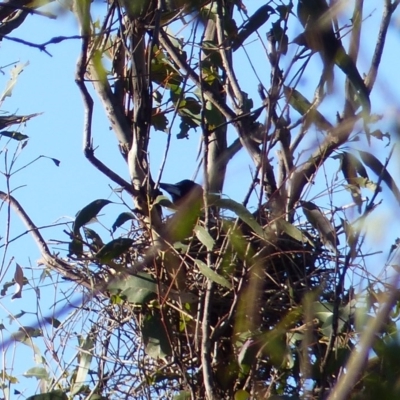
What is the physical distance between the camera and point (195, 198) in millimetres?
1990

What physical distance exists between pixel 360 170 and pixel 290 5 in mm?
576

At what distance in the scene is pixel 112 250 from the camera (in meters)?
2.31

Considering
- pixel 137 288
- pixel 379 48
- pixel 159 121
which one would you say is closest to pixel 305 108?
pixel 379 48

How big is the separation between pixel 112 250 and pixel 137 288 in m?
0.12

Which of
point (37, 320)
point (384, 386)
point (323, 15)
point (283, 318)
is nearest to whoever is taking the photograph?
point (384, 386)

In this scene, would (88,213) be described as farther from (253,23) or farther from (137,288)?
(253,23)

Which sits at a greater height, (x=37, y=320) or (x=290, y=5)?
(x=290, y=5)

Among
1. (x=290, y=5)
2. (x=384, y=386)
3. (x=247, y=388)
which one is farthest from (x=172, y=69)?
(x=384, y=386)

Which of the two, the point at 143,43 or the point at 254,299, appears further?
the point at 143,43

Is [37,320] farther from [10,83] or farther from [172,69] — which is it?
[172,69]

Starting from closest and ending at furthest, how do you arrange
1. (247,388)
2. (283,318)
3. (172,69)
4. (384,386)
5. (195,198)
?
(384,386) < (195,198) < (247,388) < (283,318) < (172,69)

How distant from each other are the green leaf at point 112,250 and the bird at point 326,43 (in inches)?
29.1

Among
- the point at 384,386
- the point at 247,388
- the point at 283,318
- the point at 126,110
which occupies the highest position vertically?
the point at 126,110

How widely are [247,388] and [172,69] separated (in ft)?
3.46
